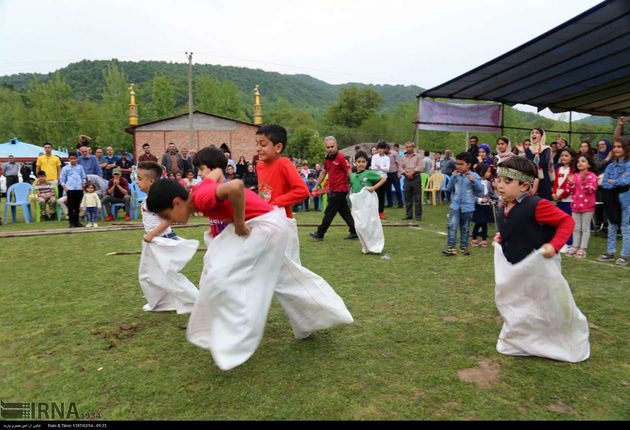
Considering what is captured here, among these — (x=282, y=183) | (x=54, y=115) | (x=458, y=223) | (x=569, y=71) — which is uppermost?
(x=54, y=115)

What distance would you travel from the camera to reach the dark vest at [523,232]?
3652 millimetres

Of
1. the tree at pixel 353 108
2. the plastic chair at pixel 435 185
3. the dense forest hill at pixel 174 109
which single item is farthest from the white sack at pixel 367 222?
the tree at pixel 353 108

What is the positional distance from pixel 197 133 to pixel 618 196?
33159 mm

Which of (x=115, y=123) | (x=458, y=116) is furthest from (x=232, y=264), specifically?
(x=115, y=123)

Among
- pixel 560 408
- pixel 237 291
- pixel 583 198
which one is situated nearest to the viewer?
pixel 560 408

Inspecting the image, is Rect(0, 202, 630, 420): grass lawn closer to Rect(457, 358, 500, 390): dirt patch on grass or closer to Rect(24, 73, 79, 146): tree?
Rect(457, 358, 500, 390): dirt patch on grass

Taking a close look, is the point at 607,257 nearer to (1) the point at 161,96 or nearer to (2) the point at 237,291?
(2) the point at 237,291

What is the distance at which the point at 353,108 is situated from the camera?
92.4 metres

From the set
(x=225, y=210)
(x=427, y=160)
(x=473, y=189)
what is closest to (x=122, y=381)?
(x=225, y=210)

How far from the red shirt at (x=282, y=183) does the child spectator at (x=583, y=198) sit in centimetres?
502

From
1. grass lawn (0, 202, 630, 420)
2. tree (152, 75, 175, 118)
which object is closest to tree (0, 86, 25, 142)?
tree (152, 75, 175, 118)

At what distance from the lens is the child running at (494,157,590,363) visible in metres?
3.34

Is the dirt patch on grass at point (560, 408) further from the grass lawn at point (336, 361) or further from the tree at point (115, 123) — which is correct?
the tree at point (115, 123)
